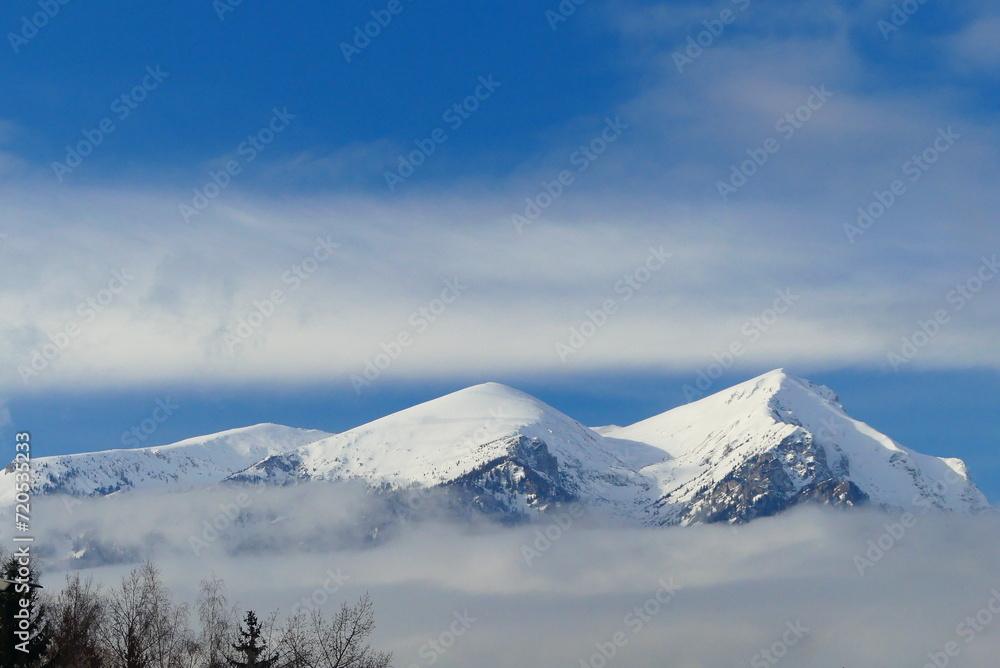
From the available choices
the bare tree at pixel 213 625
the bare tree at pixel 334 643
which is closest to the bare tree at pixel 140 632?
the bare tree at pixel 213 625

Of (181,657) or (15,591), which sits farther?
(181,657)

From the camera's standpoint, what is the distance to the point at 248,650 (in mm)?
88375

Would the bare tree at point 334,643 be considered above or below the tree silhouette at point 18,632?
below

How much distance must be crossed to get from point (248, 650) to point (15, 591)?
657 inches

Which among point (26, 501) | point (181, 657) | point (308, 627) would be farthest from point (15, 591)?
point (308, 627)

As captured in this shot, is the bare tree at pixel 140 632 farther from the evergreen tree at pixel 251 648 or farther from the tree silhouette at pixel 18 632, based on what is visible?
the tree silhouette at pixel 18 632

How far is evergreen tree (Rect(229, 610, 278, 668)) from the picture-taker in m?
87.0

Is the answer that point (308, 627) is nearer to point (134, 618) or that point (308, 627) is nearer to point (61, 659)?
point (134, 618)

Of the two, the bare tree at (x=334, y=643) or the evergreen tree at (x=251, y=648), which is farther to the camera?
the bare tree at (x=334, y=643)

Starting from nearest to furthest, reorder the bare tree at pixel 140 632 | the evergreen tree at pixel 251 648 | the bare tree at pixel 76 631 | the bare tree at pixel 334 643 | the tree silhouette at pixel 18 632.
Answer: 1. the tree silhouette at pixel 18 632
2. the evergreen tree at pixel 251 648
3. the bare tree at pixel 76 631
4. the bare tree at pixel 334 643
5. the bare tree at pixel 140 632

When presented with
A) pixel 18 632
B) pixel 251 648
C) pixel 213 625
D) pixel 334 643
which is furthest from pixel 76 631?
pixel 334 643

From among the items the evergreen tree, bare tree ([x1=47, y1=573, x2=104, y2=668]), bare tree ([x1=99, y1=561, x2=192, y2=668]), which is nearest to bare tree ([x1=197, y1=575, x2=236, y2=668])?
the evergreen tree

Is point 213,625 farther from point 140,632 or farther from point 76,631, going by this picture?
point 76,631

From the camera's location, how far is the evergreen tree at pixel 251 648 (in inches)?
3425
